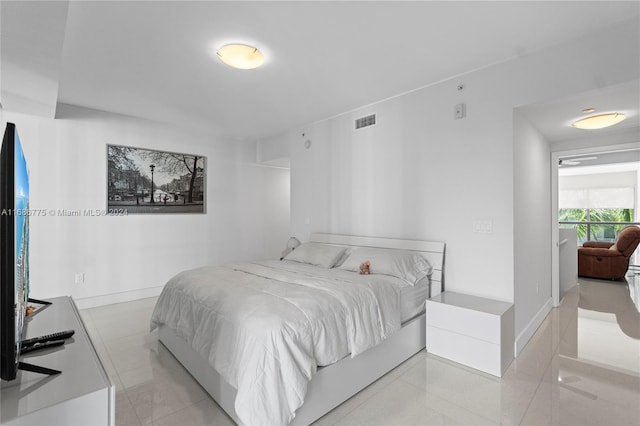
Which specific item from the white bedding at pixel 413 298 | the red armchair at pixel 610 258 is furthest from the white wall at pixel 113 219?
the red armchair at pixel 610 258

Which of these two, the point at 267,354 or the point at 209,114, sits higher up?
the point at 209,114

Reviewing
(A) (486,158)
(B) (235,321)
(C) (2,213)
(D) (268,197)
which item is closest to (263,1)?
(C) (2,213)

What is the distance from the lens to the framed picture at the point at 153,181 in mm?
4281

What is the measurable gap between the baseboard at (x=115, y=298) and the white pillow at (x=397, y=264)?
315cm

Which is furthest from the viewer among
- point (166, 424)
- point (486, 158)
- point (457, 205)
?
point (457, 205)

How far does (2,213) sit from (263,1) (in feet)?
6.16

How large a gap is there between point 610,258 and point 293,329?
21.8ft

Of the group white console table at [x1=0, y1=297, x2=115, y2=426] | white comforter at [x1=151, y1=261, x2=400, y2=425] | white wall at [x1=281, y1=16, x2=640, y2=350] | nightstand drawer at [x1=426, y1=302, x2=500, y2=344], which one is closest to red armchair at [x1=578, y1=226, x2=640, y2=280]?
white wall at [x1=281, y1=16, x2=640, y2=350]

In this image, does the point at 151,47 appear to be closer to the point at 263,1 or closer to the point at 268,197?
the point at 263,1

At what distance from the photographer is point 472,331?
2.56 metres

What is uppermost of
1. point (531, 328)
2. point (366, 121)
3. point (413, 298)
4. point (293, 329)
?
point (366, 121)

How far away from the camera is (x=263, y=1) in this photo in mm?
2021

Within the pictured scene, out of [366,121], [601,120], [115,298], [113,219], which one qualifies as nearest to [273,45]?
[366,121]

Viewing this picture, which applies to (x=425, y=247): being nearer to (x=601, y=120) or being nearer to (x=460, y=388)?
(x=460, y=388)
